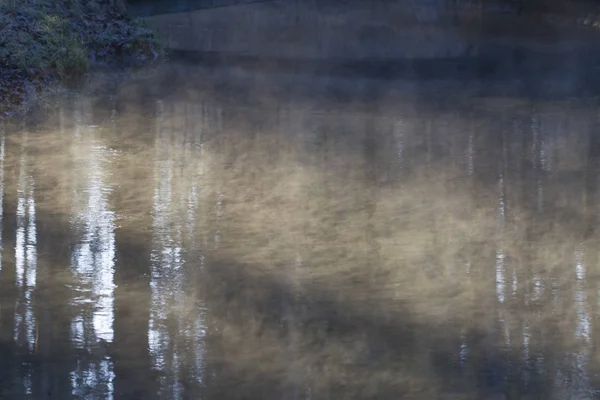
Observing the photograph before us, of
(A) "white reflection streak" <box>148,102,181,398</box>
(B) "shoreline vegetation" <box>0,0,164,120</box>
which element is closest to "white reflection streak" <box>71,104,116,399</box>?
(A) "white reflection streak" <box>148,102,181,398</box>

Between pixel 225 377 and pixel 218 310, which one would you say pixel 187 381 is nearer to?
pixel 225 377

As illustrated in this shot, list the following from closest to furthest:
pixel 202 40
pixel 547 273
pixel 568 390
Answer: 1. pixel 568 390
2. pixel 547 273
3. pixel 202 40

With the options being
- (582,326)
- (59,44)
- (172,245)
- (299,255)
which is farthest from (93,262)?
(59,44)

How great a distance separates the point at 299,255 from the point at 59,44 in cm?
901

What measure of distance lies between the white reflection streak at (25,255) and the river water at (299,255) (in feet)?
0.06

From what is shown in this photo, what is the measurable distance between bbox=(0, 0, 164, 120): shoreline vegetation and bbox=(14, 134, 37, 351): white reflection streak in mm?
3267

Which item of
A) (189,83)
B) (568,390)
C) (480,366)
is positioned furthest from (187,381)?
(189,83)

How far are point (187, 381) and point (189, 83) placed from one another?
9.56 m

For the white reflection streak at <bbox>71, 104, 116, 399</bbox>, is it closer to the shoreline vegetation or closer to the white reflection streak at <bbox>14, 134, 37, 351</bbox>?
the white reflection streak at <bbox>14, 134, 37, 351</bbox>

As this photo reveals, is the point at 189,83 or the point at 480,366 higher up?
the point at 189,83

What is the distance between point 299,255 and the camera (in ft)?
22.7

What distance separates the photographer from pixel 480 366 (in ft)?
17.1

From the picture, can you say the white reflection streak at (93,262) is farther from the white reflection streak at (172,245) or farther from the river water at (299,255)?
the white reflection streak at (172,245)

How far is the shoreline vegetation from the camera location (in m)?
13.2
